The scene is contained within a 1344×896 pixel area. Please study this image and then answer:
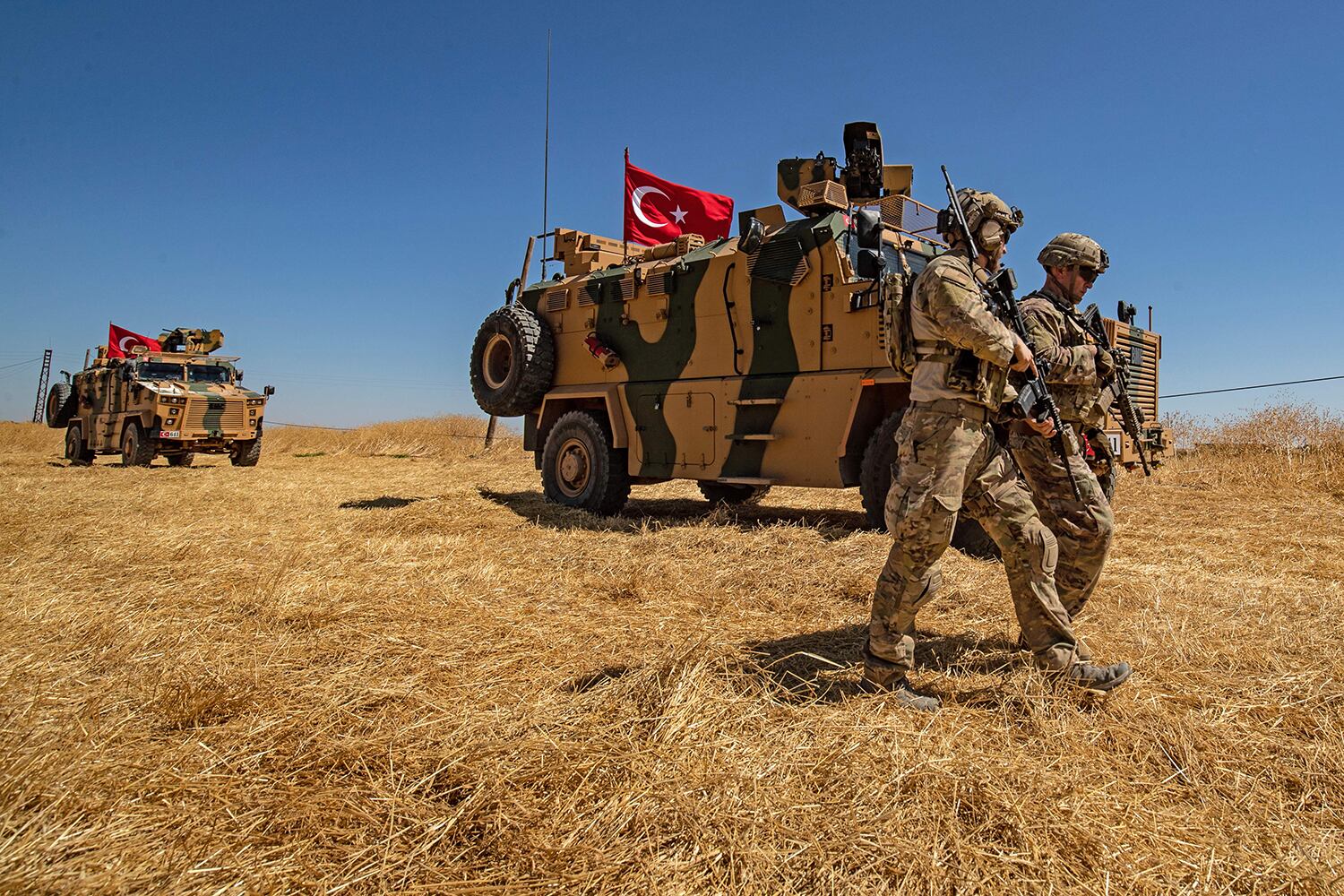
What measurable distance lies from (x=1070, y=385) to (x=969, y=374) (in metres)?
0.70

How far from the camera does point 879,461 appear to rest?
218 inches

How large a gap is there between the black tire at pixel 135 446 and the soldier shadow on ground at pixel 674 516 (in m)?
8.17

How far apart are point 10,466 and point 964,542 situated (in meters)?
15.6

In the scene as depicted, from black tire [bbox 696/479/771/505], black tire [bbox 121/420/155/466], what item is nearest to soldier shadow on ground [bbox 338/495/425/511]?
black tire [bbox 696/479/771/505]

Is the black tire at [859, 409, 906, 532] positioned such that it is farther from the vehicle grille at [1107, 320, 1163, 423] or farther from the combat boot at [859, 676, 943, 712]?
the combat boot at [859, 676, 943, 712]

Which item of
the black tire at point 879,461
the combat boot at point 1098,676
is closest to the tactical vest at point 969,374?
the combat boot at point 1098,676

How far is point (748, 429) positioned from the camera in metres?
6.50

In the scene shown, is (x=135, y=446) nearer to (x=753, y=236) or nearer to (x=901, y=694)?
(x=753, y=236)

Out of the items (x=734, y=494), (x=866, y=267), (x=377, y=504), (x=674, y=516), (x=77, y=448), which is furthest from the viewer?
(x=77, y=448)

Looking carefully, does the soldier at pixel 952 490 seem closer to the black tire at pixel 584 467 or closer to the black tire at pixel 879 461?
the black tire at pixel 879 461

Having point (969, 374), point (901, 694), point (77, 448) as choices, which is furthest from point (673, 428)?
point (77, 448)

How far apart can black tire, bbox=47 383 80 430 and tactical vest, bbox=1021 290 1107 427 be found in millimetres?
18303

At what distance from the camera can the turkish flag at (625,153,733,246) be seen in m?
10.0

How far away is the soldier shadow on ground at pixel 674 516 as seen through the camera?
6.55 metres
